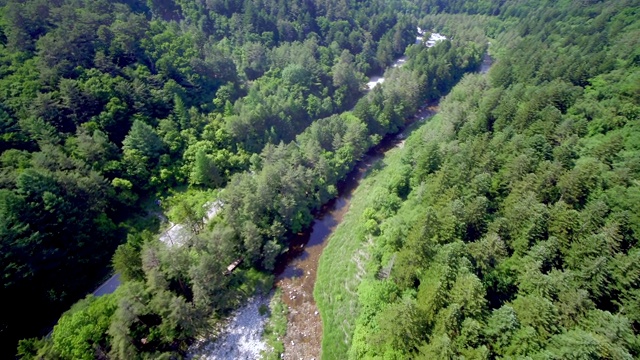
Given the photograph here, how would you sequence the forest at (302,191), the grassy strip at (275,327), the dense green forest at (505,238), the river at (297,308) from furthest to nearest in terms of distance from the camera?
the river at (297,308)
the grassy strip at (275,327)
the forest at (302,191)
the dense green forest at (505,238)

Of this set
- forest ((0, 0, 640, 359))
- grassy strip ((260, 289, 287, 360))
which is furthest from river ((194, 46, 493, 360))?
forest ((0, 0, 640, 359))

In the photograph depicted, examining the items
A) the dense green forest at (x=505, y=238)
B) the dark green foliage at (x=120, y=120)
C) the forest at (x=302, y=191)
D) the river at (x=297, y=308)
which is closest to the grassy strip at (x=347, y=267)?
the dense green forest at (x=505, y=238)

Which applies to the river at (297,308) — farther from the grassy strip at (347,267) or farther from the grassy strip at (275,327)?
the grassy strip at (347,267)

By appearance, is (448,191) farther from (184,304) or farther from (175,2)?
(175,2)

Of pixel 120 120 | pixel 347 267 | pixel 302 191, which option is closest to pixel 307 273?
pixel 347 267

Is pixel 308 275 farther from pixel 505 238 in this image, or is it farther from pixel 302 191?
pixel 505 238

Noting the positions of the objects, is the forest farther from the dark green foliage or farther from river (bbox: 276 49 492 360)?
river (bbox: 276 49 492 360)

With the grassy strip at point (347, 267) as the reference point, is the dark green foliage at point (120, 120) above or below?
above
